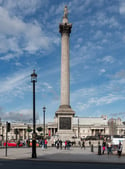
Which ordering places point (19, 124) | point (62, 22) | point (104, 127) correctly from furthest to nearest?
point (19, 124), point (104, 127), point (62, 22)

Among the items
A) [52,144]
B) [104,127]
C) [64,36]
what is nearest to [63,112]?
[52,144]

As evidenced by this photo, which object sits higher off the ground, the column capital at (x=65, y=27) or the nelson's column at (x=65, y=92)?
the column capital at (x=65, y=27)

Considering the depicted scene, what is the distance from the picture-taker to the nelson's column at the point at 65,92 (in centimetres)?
6122

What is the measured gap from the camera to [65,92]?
2598 inches

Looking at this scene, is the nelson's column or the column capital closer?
the nelson's column

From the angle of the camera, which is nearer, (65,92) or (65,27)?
(65,92)

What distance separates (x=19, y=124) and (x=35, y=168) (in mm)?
185085

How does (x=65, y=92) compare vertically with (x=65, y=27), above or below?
below

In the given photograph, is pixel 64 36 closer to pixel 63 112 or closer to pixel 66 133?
pixel 63 112

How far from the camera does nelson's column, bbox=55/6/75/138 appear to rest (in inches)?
2410

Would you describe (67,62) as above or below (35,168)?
above

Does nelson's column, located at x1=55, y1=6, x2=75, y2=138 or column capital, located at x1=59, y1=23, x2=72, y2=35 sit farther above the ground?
column capital, located at x1=59, y1=23, x2=72, y2=35

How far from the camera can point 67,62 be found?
67.8m

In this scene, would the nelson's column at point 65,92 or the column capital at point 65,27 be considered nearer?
the nelson's column at point 65,92
